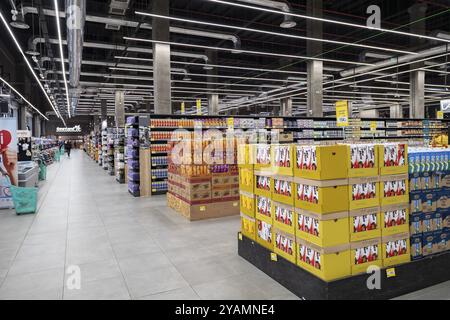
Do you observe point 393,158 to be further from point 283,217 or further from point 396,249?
point 283,217

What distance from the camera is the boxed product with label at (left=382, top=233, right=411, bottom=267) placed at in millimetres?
3143

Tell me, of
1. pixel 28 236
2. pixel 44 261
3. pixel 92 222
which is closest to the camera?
pixel 44 261

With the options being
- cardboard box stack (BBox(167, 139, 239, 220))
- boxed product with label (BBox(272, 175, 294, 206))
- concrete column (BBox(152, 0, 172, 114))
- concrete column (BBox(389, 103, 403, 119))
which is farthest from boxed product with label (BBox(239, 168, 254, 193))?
concrete column (BBox(389, 103, 403, 119))

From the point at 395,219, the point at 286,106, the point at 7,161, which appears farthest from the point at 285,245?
the point at 286,106

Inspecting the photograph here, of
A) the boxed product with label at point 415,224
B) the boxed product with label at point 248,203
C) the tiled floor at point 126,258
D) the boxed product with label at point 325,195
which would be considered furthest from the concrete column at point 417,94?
the boxed product with label at point 325,195

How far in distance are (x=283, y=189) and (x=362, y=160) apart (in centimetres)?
80

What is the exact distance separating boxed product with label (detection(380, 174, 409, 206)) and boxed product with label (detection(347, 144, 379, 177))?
160 mm

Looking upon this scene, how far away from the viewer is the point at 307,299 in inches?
118

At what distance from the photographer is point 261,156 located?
3791 mm

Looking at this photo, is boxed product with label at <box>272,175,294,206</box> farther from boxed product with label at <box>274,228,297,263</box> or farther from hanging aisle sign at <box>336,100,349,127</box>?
hanging aisle sign at <box>336,100,349,127</box>
